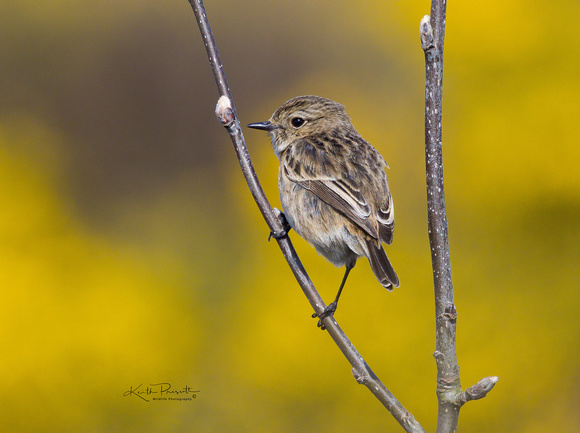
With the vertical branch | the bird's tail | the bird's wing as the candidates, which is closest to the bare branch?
the vertical branch

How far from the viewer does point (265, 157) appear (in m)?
7.98

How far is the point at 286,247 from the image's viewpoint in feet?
10.6

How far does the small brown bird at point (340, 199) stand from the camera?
12.0ft

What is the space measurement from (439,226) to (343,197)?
139cm

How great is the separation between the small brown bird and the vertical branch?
93 centimetres

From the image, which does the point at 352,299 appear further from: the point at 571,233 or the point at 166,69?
the point at 166,69

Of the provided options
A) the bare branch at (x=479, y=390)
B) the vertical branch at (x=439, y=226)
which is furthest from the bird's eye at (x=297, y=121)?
the bare branch at (x=479, y=390)

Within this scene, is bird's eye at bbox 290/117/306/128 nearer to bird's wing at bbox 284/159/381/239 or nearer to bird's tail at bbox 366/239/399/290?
bird's wing at bbox 284/159/381/239

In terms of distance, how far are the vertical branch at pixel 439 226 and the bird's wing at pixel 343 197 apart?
1196 millimetres

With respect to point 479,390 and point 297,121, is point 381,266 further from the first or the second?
point 297,121

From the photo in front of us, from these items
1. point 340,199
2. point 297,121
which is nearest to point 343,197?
point 340,199

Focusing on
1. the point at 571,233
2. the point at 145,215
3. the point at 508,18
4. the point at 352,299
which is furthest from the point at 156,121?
the point at 571,233

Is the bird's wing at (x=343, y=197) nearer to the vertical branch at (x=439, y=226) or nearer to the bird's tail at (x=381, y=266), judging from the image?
the bird's tail at (x=381, y=266)

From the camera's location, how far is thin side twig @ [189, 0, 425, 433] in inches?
104
